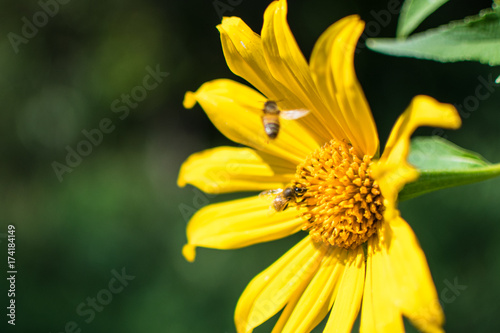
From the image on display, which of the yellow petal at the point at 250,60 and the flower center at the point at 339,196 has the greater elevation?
the yellow petal at the point at 250,60

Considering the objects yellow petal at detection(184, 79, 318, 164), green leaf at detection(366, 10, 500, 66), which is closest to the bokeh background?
yellow petal at detection(184, 79, 318, 164)

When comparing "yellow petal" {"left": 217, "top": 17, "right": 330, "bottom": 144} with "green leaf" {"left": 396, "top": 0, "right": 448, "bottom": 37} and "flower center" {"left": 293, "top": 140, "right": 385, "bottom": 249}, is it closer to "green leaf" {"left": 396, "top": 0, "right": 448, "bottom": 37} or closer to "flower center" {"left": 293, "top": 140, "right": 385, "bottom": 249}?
"flower center" {"left": 293, "top": 140, "right": 385, "bottom": 249}

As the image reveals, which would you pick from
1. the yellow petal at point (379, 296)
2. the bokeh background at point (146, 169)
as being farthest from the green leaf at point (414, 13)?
the bokeh background at point (146, 169)

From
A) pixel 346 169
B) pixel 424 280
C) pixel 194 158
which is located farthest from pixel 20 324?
pixel 424 280

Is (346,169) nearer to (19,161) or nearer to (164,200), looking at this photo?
(164,200)

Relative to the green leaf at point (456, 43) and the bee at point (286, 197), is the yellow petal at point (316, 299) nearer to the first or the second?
the bee at point (286, 197)
